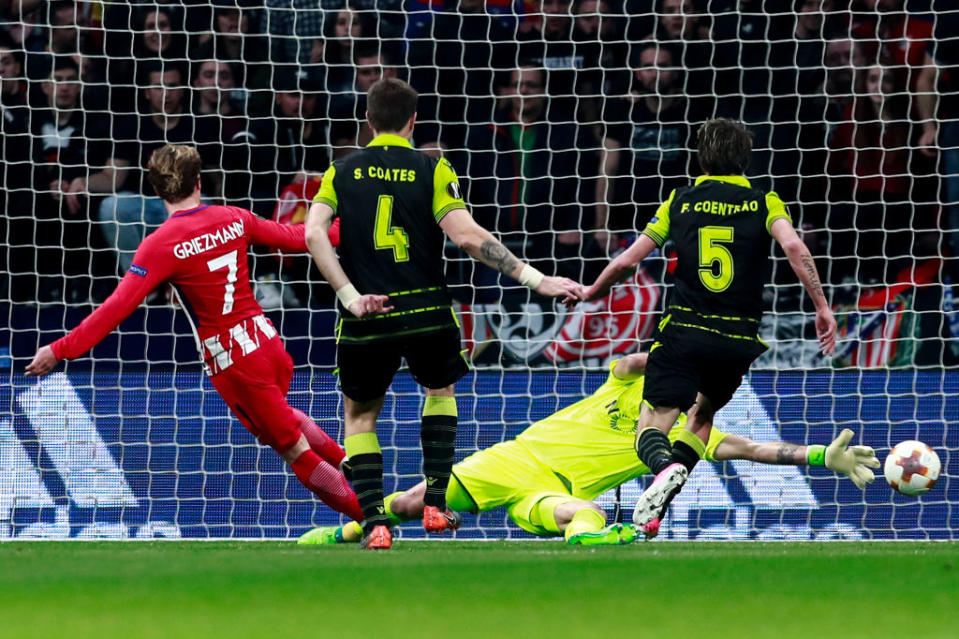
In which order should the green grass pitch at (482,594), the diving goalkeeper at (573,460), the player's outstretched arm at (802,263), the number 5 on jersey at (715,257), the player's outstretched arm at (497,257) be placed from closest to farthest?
1. the green grass pitch at (482,594)
2. the player's outstretched arm at (497,257)
3. the player's outstretched arm at (802,263)
4. the number 5 on jersey at (715,257)
5. the diving goalkeeper at (573,460)

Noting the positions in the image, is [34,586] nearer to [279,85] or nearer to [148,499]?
[148,499]

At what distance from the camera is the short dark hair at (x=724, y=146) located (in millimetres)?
5848

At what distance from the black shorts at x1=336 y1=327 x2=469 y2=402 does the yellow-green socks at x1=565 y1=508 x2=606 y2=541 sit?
0.73m

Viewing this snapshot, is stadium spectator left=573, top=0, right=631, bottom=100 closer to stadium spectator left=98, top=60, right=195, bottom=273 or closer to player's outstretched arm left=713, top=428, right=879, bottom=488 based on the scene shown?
stadium spectator left=98, top=60, right=195, bottom=273

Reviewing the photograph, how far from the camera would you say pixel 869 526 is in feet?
24.8

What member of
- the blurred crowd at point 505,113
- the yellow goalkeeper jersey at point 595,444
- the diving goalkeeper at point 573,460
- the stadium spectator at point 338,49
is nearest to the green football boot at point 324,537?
the diving goalkeeper at point 573,460

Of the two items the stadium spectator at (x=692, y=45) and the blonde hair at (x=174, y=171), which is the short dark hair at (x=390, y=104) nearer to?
the blonde hair at (x=174, y=171)

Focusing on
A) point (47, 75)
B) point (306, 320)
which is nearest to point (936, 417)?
point (306, 320)

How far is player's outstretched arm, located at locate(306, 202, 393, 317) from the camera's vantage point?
5125 millimetres

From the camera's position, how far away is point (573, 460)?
20.8ft

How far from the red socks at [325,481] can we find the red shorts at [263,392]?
10 centimetres

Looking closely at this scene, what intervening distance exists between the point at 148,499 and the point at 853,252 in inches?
169

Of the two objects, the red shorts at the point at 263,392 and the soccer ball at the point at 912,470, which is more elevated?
the red shorts at the point at 263,392

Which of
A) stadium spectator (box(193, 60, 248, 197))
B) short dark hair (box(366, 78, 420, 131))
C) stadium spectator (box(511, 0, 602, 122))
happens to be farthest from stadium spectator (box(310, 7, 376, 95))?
short dark hair (box(366, 78, 420, 131))
